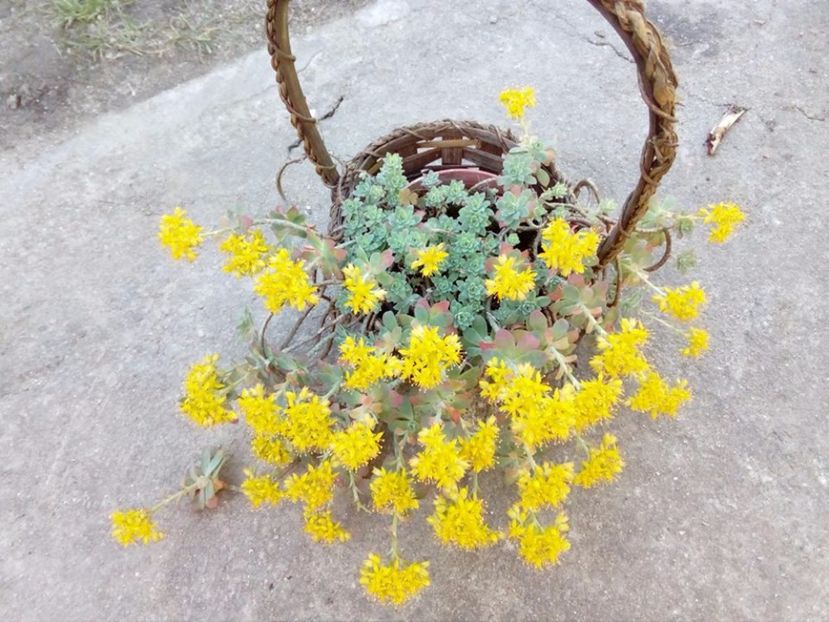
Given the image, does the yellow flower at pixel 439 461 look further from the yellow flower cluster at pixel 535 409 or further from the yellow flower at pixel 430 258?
the yellow flower at pixel 430 258

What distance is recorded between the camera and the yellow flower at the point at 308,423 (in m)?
0.90

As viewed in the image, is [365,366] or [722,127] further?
[722,127]

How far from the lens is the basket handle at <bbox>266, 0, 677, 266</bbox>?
2.34ft

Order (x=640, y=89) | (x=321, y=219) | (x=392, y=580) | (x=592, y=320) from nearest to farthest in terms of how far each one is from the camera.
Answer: (x=640, y=89)
(x=392, y=580)
(x=592, y=320)
(x=321, y=219)

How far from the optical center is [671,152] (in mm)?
812

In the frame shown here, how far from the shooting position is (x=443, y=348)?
0.87 metres

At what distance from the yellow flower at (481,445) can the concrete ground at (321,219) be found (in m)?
0.41

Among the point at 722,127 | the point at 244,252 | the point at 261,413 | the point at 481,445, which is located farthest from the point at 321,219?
the point at 722,127

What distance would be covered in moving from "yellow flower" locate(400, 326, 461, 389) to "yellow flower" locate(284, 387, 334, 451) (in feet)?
0.42

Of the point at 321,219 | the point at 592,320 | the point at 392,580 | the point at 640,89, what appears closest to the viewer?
the point at 640,89

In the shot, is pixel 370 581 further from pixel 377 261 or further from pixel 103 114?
pixel 103 114

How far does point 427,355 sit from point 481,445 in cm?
15

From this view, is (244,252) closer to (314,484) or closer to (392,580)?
(314,484)

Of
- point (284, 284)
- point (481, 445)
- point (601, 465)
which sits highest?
point (284, 284)
